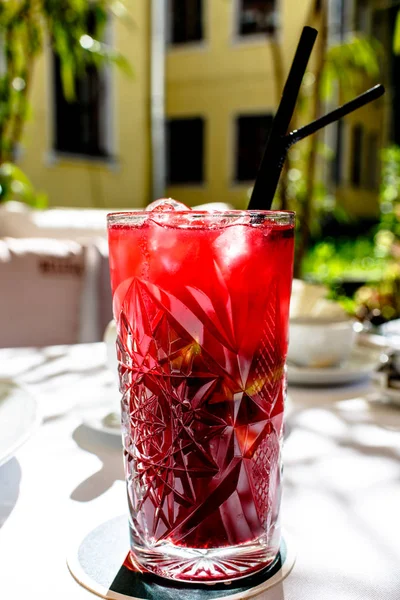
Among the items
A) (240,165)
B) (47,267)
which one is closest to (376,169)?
(240,165)

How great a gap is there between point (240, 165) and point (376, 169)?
12.8ft

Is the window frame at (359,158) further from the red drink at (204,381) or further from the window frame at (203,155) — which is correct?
the red drink at (204,381)

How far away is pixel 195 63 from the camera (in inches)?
458

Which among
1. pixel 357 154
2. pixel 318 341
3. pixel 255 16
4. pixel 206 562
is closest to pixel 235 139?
pixel 255 16

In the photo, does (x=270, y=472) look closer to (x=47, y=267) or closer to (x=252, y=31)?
(x=47, y=267)

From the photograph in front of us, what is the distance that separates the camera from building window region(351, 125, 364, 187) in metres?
13.1

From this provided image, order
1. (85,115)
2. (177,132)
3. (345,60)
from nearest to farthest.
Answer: (345,60) < (85,115) < (177,132)

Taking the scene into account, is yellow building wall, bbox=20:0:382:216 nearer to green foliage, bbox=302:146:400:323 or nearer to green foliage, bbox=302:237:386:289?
green foliage, bbox=302:237:386:289

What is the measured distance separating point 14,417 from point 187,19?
11.9m

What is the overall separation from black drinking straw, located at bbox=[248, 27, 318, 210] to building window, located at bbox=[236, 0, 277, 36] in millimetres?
11126

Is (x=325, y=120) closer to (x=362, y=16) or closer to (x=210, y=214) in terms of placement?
(x=210, y=214)

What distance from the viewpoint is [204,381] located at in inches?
18.9

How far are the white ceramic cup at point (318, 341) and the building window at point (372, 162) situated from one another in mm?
13427

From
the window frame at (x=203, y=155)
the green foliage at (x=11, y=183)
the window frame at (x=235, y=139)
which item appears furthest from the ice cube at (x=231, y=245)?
the window frame at (x=203, y=155)
